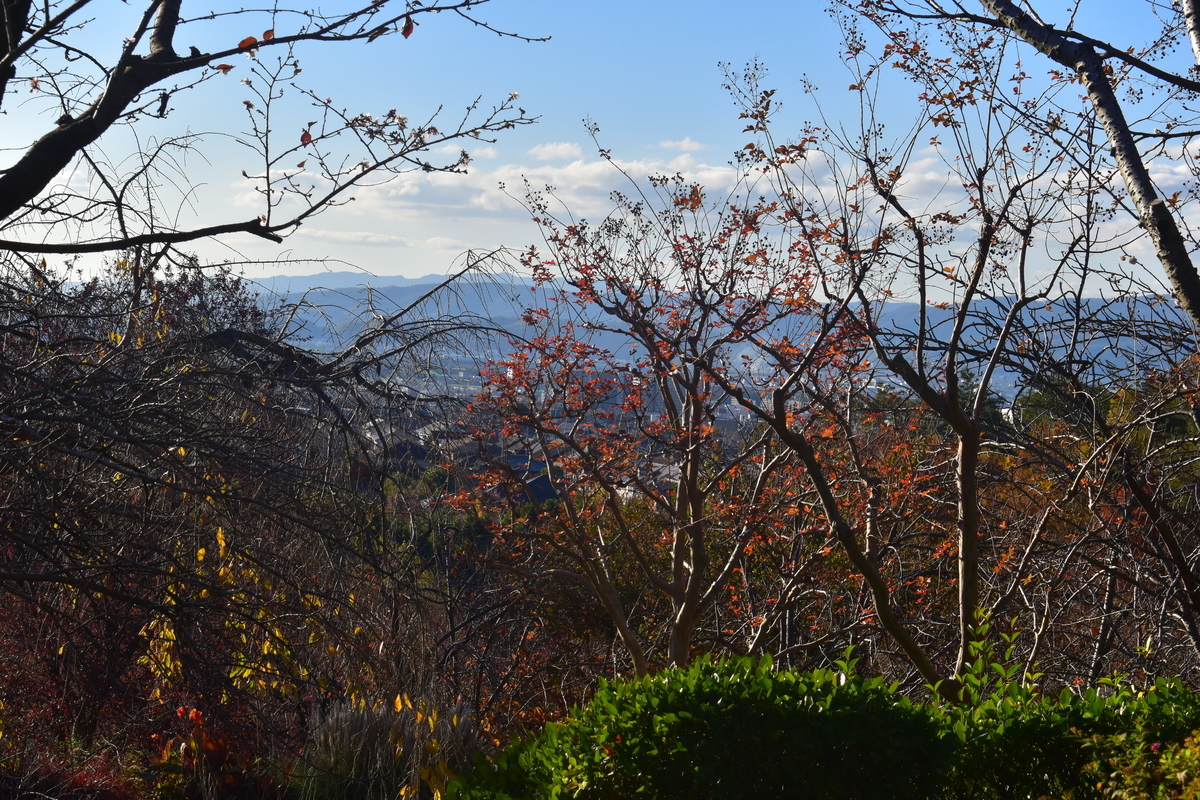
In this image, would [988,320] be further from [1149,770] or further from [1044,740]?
[1149,770]

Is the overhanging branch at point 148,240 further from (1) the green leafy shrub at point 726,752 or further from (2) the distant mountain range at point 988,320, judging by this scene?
(1) the green leafy shrub at point 726,752

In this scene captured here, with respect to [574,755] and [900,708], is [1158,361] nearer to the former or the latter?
[900,708]

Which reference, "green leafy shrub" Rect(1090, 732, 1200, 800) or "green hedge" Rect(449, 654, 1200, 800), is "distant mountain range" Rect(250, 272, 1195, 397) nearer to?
"green hedge" Rect(449, 654, 1200, 800)

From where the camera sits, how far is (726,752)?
3.02 m

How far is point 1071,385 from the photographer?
5.56m

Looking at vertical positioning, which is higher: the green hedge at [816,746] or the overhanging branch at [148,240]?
the overhanging branch at [148,240]

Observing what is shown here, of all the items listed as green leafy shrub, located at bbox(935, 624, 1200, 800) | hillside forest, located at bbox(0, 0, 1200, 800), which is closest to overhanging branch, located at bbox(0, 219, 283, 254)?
hillside forest, located at bbox(0, 0, 1200, 800)

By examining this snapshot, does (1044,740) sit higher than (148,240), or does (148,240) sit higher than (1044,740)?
(148,240)

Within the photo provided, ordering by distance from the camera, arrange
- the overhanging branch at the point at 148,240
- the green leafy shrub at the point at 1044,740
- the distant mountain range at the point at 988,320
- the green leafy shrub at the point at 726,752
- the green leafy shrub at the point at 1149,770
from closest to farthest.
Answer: the green leafy shrub at the point at 1149,770, the green leafy shrub at the point at 726,752, the green leafy shrub at the point at 1044,740, the overhanging branch at the point at 148,240, the distant mountain range at the point at 988,320

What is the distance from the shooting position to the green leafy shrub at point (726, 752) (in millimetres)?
3043

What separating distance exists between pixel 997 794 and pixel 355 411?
11.9 feet

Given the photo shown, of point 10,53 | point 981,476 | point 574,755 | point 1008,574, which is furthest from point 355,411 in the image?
point 1008,574

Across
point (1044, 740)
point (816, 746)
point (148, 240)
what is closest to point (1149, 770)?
point (1044, 740)

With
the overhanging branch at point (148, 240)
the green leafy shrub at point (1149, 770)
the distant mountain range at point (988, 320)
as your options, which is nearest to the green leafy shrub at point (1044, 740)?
the green leafy shrub at point (1149, 770)
